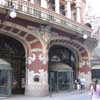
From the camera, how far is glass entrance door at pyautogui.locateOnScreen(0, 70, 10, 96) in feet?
48.2

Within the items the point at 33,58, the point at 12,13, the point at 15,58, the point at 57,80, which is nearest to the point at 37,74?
the point at 33,58

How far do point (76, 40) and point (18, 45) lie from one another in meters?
5.90

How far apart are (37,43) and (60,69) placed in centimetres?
379

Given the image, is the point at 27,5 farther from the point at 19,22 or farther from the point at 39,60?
the point at 39,60

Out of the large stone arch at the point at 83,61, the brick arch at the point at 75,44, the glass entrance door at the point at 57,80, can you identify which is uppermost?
the brick arch at the point at 75,44

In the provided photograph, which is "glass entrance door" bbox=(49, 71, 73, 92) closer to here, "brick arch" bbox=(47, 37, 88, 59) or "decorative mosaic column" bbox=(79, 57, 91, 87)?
"brick arch" bbox=(47, 37, 88, 59)

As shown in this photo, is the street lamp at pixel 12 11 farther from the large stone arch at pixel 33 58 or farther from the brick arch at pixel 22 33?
the large stone arch at pixel 33 58

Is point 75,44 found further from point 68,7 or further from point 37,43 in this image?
point 37,43

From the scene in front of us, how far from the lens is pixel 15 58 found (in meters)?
17.4

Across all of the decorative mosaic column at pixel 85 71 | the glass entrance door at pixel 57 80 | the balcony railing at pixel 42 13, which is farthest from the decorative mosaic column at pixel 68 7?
the glass entrance door at pixel 57 80

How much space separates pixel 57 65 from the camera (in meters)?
18.9

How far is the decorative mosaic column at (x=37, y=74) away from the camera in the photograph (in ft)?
50.4

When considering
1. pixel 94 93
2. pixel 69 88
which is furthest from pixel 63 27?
Result: pixel 94 93

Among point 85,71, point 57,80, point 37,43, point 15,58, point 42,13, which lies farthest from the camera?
point 85,71
